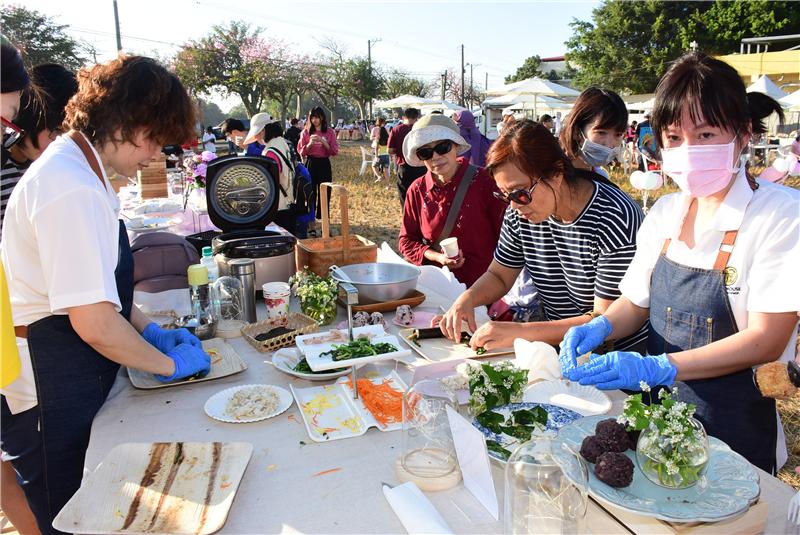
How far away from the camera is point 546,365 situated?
67.1 inches

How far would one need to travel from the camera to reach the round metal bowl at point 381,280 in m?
2.42

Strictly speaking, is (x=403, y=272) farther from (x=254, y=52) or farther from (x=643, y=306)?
(x=254, y=52)

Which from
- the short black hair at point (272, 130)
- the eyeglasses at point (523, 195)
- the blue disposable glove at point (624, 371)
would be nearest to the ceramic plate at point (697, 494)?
the blue disposable glove at point (624, 371)

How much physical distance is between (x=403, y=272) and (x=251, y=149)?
188 inches

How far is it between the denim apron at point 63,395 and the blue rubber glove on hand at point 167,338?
0.26 m

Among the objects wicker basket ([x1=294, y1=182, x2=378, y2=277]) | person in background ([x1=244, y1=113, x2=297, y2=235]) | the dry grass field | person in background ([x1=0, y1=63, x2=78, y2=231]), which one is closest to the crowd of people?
person in background ([x1=0, y1=63, x2=78, y2=231])

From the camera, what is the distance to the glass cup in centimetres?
128

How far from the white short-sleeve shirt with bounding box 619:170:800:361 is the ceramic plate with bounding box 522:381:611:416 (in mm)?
473

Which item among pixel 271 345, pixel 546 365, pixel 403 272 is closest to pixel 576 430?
pixel 546 365

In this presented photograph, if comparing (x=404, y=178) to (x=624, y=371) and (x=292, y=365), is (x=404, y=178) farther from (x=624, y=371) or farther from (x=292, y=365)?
(x=624, y=371)

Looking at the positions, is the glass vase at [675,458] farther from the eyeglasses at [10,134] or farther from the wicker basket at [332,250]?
the eyeglasses at [10,134]

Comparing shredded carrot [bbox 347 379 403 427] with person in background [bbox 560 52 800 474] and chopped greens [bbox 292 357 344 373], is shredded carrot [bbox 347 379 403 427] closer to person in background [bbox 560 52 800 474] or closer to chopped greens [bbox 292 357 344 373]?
chopped greens [bbox 292 357 344 373]

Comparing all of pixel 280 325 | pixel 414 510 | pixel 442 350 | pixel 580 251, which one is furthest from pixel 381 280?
pixel 414 510

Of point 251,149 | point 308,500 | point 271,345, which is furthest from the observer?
point 251,149
